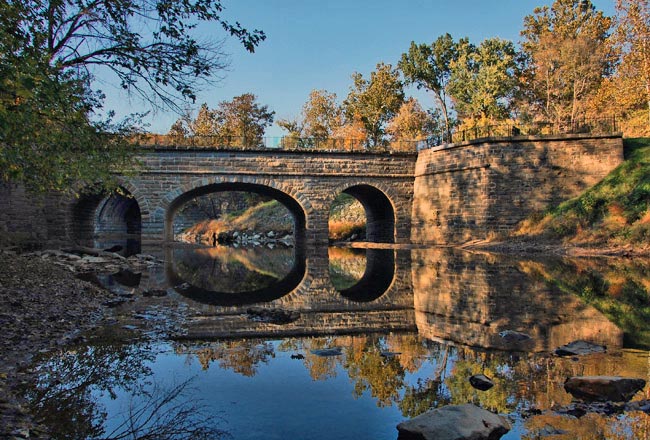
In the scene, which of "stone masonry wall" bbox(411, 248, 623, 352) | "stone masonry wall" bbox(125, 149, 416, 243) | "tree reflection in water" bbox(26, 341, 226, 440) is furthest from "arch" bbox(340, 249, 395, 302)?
"stone masonry wall" bbox(125, 149, 416, 243)

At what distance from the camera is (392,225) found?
3203 centimetres

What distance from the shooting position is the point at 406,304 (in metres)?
9.40

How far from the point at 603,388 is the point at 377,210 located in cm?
3066

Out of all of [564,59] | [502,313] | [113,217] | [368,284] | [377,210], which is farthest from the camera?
[113,217]

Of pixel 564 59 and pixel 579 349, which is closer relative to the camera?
pixel 579 349

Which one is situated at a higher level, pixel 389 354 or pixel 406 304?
pixel 406 304

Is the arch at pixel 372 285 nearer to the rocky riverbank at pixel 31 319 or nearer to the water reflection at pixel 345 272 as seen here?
the water reflection at pixel 345 272

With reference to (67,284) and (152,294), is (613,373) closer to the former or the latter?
(152,294)

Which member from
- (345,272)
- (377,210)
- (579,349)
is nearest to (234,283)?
(345,272)

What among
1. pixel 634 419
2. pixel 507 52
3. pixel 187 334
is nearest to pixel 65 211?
pixel 187 334

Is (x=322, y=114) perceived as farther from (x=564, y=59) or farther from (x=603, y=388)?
(x=603, y=388)

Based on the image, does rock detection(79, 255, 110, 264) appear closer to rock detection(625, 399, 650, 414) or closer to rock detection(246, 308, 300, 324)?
rock detection(246, 308, 300, 324)

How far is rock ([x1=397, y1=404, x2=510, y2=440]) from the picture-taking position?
3350 millimetres

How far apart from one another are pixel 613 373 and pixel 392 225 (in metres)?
27.3
